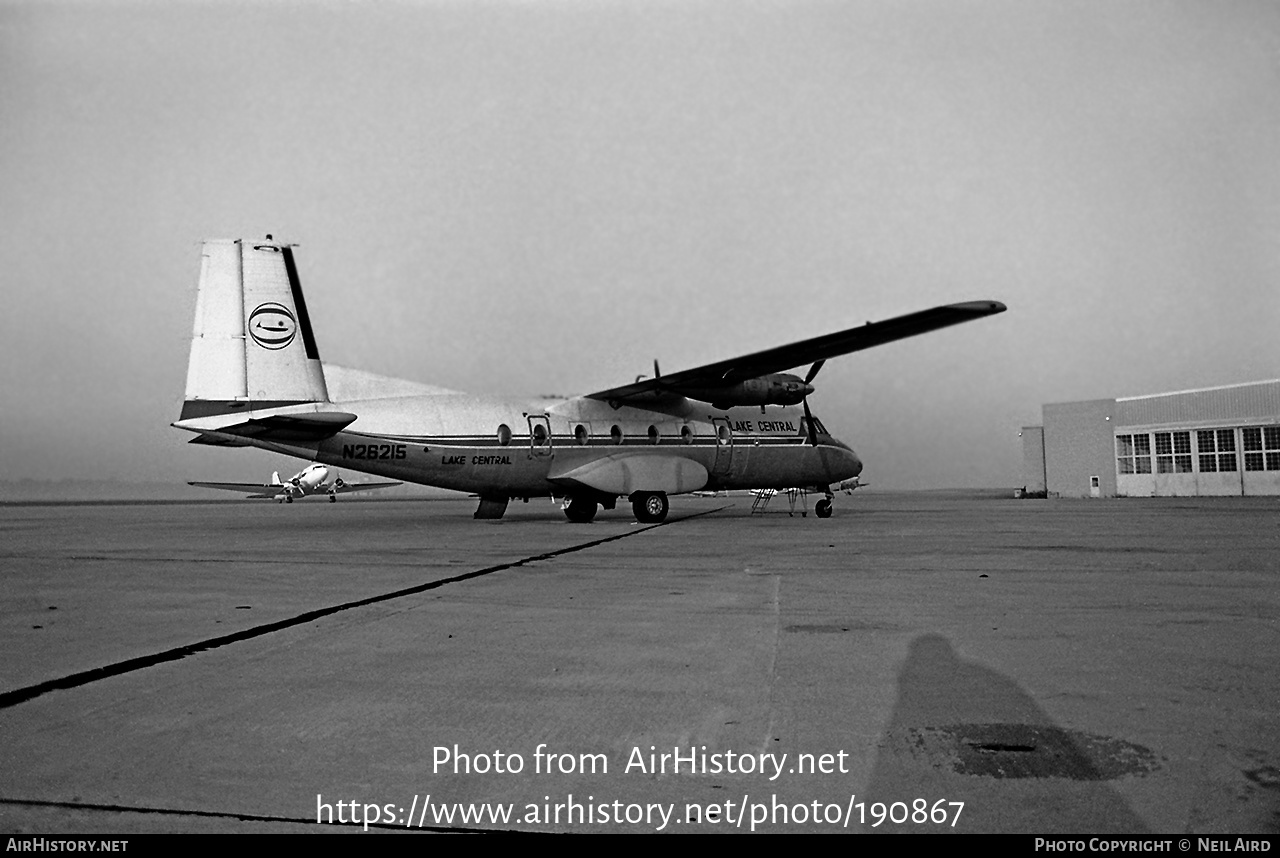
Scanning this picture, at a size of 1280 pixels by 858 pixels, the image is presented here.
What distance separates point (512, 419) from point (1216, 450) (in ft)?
154

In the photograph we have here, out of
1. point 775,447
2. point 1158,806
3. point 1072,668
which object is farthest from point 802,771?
point 775,447

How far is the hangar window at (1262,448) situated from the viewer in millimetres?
48656

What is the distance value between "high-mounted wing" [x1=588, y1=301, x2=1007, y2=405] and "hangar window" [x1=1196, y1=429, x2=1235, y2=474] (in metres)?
38.1

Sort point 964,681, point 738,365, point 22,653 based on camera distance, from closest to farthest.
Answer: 1. point 964,681
2. point 22,653
3. point 738,365

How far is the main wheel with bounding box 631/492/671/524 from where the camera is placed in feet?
81.5

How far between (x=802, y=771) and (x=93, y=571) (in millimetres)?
11394

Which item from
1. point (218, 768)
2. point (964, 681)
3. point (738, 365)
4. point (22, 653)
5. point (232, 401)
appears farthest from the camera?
point (738, 365)

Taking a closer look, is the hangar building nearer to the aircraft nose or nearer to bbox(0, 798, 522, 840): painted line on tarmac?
the aircraft nose

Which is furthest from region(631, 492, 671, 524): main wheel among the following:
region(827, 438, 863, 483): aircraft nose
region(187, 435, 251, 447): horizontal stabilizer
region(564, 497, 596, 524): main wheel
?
region(187, 435, 251, 447): horizontal stabilizer

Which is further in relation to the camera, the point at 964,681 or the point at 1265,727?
the point at 964,681

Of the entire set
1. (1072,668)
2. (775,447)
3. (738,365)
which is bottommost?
(1072,668)

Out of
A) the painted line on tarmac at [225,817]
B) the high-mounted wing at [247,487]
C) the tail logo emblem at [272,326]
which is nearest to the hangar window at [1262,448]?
the tail logo emblem at [272,326]
